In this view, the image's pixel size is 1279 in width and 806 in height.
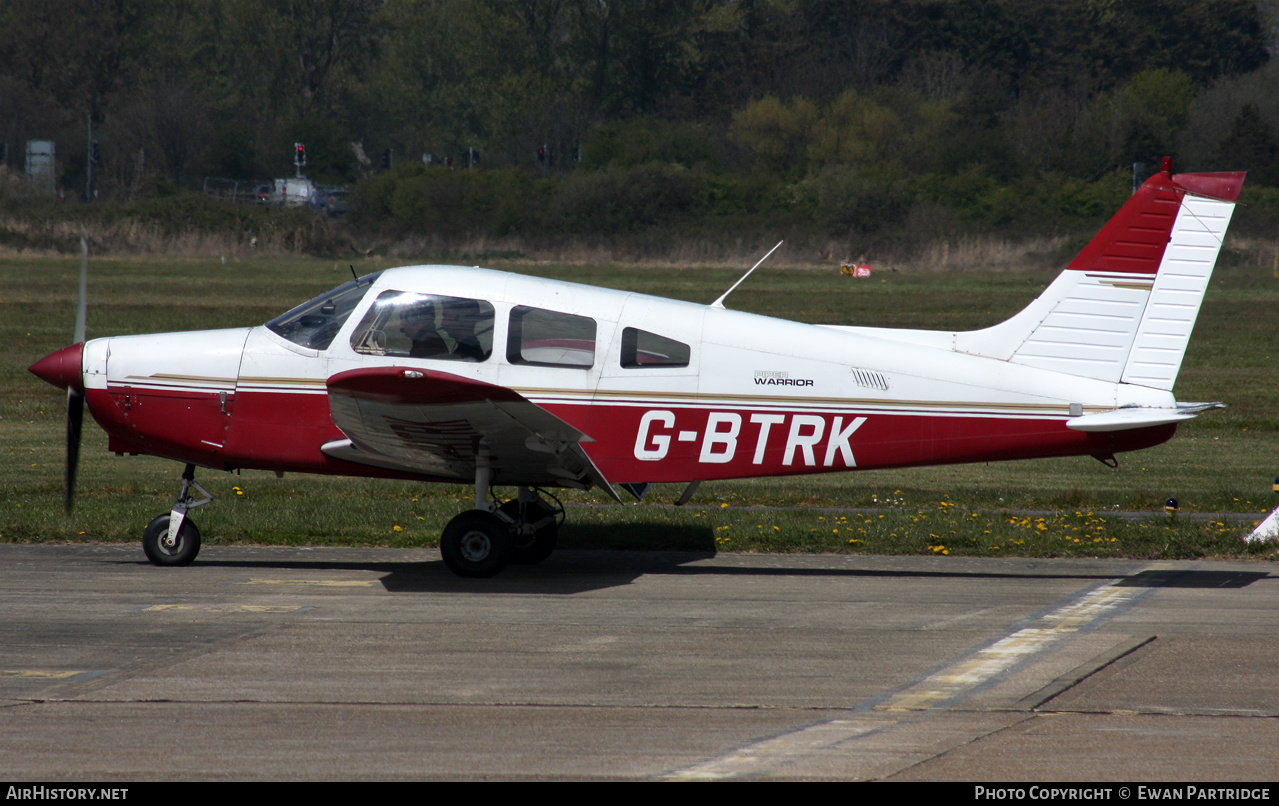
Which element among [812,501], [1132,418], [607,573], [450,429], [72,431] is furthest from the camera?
[812,501]

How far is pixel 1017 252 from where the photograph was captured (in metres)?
53.3

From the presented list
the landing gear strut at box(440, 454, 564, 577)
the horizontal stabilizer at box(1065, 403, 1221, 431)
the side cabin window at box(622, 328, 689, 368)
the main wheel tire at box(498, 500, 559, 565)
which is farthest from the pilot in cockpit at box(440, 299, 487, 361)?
the horizontal stabilizer at box(1065, 403, 1221, 431)

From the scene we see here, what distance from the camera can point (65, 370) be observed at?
9.65 meters

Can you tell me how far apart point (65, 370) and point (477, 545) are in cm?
335

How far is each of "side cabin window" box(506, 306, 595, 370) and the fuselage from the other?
1cm

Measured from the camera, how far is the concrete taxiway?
5801 millimetres

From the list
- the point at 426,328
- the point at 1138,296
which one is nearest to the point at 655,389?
the point at 426,328

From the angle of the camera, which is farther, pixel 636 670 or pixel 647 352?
pixel 647 352

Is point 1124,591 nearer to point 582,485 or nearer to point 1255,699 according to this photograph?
point 1255,699

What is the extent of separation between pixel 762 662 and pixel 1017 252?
48.8 m

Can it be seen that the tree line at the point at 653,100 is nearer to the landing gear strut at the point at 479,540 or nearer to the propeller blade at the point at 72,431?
the landing gear strut at the point at 479,540

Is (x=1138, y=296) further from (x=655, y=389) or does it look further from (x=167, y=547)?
(x=167, y=547)

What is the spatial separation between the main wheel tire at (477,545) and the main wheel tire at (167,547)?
2063mm
